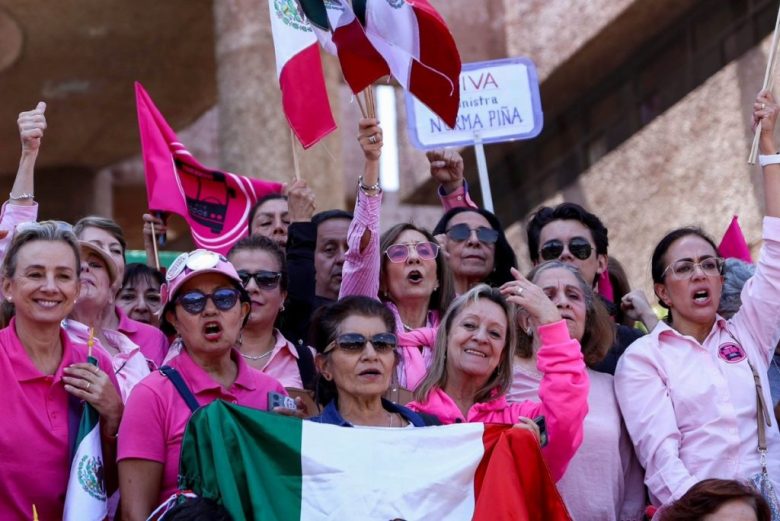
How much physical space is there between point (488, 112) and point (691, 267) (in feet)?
8.74

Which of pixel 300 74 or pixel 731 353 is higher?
pixel 300 74

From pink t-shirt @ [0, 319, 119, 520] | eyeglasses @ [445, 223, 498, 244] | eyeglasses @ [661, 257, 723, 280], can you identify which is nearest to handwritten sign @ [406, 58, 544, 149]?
eyeglasses @ [445, 223, 498, 244]

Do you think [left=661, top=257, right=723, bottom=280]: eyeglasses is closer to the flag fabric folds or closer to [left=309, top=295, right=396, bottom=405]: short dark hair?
[left=309, top=295, right=396, bottom=405]: short dark hair

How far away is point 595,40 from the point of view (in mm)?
14648

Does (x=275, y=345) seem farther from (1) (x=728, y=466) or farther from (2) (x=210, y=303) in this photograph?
(1) (x=728, y=466)

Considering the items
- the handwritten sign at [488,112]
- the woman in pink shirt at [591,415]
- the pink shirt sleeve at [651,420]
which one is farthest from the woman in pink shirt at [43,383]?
the handwritten sign at [488,112]

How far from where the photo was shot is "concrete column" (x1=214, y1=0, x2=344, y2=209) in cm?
1244

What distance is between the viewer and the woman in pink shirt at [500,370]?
5895mm

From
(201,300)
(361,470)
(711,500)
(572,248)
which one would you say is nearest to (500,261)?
(572,248)

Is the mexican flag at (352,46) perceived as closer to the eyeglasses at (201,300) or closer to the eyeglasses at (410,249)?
the eyeglasses at (410,249)

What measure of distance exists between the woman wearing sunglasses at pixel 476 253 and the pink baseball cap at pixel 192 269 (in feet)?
5.72

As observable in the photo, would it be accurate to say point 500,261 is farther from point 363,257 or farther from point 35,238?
point 35,238

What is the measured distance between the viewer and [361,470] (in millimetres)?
5488

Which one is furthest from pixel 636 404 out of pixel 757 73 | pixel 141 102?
pixel 757 73
